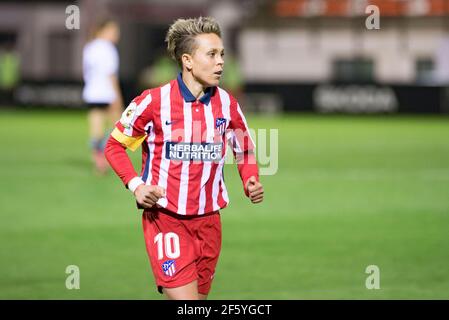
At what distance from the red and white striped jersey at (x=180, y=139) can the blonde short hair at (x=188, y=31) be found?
0.19 meters

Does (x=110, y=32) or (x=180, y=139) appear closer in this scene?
(x=180, y=139)

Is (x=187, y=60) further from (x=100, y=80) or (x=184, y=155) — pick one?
(x=100, y=80)

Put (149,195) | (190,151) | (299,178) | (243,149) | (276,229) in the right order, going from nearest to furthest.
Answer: (149,195), (190,151), (243,149), (276,229), (299,178)

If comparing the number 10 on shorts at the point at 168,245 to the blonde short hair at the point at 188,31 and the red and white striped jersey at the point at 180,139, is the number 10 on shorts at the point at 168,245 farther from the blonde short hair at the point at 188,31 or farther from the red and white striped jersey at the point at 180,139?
the blonde short hair at the point at 188,31

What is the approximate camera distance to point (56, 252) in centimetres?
976

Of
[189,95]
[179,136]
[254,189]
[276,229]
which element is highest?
[189,95]

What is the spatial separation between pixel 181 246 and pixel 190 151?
21.1 inches

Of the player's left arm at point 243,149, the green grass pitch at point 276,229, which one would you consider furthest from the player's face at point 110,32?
the player's left arm at point 243,149

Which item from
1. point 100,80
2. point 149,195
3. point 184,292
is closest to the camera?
point 149,195

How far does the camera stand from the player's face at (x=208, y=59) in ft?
19.6

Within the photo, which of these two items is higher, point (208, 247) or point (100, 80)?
point (100, 80)

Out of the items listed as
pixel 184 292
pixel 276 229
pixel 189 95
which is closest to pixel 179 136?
pixel 189 95

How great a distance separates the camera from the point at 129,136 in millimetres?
6082

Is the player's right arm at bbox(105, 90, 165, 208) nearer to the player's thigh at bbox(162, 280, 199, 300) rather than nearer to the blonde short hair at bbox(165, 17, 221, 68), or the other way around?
the blonde short hair at bbox(165, 17, 221, 68)
